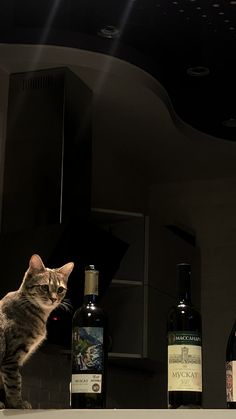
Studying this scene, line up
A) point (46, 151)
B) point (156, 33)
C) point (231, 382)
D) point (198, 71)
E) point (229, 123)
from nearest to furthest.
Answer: point (231, 382) → point (156, 33) → point (46, 151) → point (198, 71) → point (229, 123)

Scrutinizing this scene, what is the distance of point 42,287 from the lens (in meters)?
1.66

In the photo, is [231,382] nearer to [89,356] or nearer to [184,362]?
[184,362]

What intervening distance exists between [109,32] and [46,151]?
0.58 meters

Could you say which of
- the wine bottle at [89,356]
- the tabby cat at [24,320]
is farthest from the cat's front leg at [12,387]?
the wine bottle at [89,356]

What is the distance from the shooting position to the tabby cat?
160 cm

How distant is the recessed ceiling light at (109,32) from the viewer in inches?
114

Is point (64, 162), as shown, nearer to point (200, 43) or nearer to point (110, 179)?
point (200, 43)

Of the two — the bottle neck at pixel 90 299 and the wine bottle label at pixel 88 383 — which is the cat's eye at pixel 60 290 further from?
the wine bottle label at pixel 88 383

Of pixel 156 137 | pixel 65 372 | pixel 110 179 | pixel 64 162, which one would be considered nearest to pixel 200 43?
pixel 64 162

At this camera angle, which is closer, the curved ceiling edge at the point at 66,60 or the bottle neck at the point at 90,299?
the bottle neck at the point at 90,299

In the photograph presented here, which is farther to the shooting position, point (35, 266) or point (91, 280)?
point (35, 266)

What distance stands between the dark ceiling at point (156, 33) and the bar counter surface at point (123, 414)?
1.71 metres

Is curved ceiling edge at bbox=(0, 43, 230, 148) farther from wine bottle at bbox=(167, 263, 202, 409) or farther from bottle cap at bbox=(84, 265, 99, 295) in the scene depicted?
wine bottle at bbox=(167, 263, 202, 409)

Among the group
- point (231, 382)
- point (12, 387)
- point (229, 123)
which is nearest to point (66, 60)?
point (229, 123)
